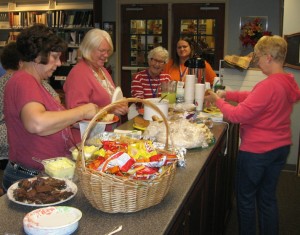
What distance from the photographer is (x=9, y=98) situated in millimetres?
1739

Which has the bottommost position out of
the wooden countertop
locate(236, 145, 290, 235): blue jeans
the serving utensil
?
locate(236, 145, 290, 235): blue jeans

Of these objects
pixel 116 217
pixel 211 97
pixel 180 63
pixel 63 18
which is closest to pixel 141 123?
pixel 211 97

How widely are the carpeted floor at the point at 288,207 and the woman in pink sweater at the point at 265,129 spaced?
0.64 m

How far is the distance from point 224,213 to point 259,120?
1.05 m

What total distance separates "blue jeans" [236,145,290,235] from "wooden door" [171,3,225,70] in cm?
435

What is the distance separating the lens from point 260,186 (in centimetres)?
251

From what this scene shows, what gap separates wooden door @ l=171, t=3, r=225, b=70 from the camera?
6598 millimetres

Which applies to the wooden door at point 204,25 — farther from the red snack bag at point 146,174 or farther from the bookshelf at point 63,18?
the red snack bag at point 146,174

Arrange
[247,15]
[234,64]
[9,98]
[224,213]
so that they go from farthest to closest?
1. [247,15]
2. [234,64]
3. [224,213]
4. [9,98]

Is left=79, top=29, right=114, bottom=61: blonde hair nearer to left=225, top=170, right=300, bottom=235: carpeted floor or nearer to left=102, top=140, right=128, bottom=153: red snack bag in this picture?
left=102, top=140, right=128, bottom=153: red snack bag

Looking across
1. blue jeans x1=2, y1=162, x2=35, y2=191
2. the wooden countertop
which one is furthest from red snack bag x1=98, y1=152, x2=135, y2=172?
blue jeans x1=2, y1=162, x2=35, y2=191

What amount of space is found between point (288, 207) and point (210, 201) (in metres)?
1.59

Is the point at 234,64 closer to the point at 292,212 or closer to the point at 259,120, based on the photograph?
the point at 292,212

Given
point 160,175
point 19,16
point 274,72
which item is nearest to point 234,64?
point 274,72
